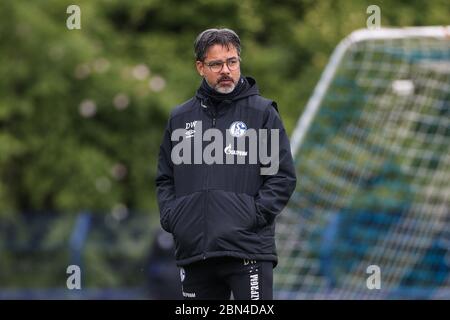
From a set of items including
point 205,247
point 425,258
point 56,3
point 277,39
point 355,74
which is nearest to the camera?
point 205,247

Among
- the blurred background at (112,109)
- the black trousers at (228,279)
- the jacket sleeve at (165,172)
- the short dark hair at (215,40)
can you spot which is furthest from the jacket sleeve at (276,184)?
the blurred background at (112,109)

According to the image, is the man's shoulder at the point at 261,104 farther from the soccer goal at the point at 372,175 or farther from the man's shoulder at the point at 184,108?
the soccer goal at the point at 372,175

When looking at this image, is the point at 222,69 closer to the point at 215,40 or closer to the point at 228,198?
the point at 215,40

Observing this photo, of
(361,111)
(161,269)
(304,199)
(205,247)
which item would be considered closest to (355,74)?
(361,111)

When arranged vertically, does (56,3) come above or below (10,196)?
above

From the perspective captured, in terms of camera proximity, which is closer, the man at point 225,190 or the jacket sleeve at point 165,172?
the man at point 225,190

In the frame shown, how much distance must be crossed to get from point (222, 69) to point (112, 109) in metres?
11.4

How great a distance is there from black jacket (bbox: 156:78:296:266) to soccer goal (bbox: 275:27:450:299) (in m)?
5.22

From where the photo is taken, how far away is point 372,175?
1344cm

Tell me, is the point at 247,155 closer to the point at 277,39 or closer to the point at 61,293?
the point at 61,293

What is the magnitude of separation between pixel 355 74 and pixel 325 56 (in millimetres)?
4640

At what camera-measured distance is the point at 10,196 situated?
16906 millimetres

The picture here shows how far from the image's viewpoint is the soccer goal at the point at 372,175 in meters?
11.2

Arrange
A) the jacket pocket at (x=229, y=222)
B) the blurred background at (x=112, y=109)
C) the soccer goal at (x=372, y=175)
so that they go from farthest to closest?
the blurred background at (x=112, y=109) < the soccer goal at (x=372, y=175) < the jacket pocket at (x=229, y=222)
